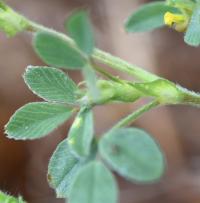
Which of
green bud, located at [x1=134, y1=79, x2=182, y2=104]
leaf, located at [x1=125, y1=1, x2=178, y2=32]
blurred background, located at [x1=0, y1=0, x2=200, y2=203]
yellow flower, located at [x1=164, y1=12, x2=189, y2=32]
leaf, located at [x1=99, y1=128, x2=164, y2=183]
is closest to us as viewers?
leaf, located at [x1=99, y1=128, x2=164, y2=183]

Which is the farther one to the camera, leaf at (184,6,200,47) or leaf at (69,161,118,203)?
leaf at (184,6,200,47)

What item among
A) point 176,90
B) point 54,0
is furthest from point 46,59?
point 54,0

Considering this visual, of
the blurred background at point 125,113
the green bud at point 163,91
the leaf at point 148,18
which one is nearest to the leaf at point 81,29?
the green bud at point 163,91

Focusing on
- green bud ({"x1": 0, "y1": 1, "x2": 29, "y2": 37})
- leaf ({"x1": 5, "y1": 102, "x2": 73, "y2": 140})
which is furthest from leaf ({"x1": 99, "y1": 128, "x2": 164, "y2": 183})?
green bud ({"x1": 0, "y1": 1, "x2": 29, "y2": 37})

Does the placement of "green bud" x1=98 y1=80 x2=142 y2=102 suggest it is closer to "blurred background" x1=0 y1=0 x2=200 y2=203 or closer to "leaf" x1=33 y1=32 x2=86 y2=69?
"leaf" x1=33 y1=32 x2=86 y2=69

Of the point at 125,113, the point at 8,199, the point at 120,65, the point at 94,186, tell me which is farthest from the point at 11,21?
the point at 125,113

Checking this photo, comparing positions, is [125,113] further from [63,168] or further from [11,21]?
[63,168]
